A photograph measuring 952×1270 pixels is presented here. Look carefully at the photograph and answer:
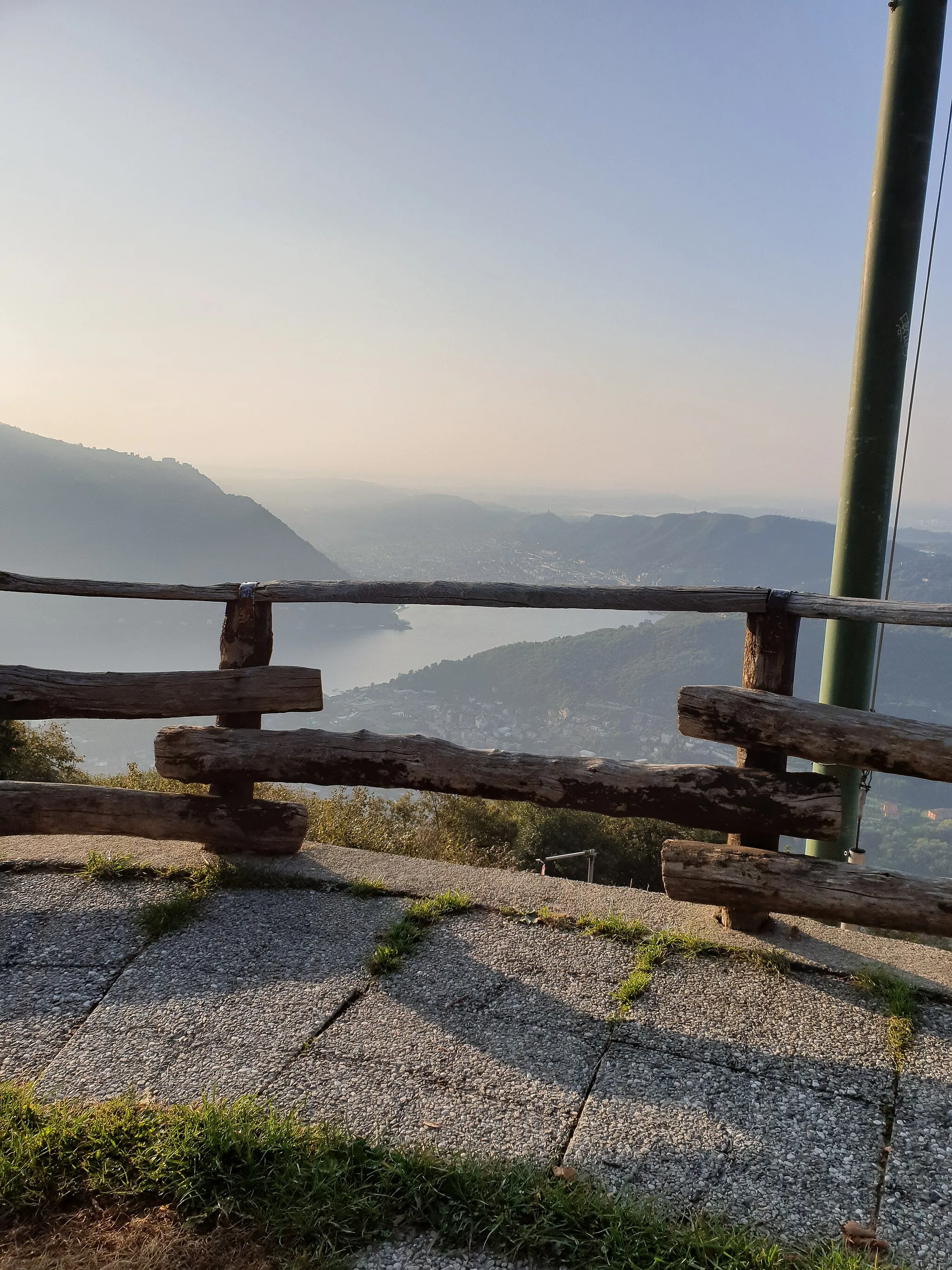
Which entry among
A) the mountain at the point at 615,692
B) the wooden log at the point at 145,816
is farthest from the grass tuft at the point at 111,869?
the mountain at the point at 615,692

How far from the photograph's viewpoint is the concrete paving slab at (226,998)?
109 inches

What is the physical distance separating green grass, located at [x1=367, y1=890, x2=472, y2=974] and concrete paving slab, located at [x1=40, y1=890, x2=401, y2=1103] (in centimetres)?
7

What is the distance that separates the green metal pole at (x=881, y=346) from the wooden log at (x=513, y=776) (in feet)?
3.17

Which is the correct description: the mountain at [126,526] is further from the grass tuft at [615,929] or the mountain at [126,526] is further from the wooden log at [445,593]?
the grass tuft at [615,929]

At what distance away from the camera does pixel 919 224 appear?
15.2 feet

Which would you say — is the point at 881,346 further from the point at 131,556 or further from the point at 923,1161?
the point at 131,556

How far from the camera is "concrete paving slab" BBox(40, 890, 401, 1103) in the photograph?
276 centimetres

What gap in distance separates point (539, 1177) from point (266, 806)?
272 centimetres

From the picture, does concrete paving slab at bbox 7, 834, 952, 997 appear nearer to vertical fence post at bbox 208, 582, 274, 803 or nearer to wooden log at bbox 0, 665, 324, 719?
vertical fence post at bbox 208, 582, 274, 803

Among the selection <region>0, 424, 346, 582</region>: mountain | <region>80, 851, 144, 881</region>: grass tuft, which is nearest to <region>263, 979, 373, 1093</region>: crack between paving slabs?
<region>80, 851, 144, 881</region>: grass tuft

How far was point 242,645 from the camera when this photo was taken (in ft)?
15.1

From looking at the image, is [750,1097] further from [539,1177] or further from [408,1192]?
[408,1192]

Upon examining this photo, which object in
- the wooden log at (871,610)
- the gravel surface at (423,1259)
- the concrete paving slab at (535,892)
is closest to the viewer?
the gravel surface at (423,1259)

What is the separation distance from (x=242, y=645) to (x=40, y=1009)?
6.55 ft
